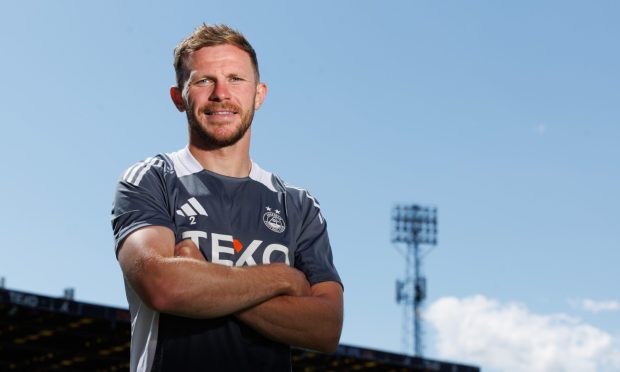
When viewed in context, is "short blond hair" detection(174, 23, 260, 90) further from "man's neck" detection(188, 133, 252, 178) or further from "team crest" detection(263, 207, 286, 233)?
"team crest" detection(263, 207, 286, 233)

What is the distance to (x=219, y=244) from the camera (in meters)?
2.94

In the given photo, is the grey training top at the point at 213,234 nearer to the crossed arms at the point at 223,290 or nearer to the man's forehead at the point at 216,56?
the crossed arms at the point at 223,290

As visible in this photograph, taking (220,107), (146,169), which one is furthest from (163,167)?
(220,107)

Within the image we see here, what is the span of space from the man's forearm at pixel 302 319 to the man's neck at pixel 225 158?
0.54 metres

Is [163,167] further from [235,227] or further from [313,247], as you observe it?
[313,247]

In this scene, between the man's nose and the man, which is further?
the man's nose

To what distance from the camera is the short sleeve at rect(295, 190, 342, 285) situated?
3.18m

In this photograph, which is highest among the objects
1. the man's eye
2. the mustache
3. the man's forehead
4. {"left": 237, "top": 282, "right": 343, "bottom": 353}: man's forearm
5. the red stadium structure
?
the red stadium structure

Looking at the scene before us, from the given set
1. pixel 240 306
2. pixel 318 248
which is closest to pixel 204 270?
pixel 240 306

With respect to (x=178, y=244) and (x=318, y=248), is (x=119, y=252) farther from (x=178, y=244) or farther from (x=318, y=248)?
(x=318, y=248)

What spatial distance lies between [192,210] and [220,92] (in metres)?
0.44

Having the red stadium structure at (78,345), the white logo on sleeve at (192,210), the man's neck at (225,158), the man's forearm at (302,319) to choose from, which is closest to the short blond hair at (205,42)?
the man's neck at (225,158)

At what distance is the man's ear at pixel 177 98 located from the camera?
10.5ft

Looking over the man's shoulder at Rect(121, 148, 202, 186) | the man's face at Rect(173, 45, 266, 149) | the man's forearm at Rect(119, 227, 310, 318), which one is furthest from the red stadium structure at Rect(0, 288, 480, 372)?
the man's forearm at Rect(119, 227, 310, 318)
